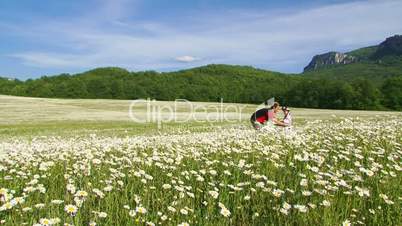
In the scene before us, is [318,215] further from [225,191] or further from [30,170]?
[30,170]

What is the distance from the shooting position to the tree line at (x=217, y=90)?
358 ft

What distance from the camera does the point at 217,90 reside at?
5664 inches

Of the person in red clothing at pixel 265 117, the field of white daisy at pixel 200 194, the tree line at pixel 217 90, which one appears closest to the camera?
the field of white daisy at pixel 200 194

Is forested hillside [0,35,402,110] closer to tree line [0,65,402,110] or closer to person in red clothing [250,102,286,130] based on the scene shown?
tree line [0,65,402,110]

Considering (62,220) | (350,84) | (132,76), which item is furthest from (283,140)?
(132,76)

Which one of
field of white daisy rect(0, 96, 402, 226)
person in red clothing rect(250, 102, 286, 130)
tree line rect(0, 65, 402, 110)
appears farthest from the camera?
tree line rect(0, 65, 402, 110)

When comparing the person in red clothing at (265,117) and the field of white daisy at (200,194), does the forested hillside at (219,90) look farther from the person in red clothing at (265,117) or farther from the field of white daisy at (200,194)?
the field of white daisy at (200,194)

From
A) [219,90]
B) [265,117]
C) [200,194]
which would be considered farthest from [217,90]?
Answer: [200,194]

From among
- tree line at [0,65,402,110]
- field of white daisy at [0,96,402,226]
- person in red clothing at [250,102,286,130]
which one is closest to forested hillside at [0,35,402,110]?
tree line at [0,65,402,110]

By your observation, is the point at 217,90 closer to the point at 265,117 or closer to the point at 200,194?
the point at 265,117

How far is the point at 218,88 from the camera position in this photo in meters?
147

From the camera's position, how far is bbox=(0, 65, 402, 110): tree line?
358 feet

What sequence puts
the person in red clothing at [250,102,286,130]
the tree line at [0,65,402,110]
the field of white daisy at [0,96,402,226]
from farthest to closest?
the tree line at [0,65,402,110] < the person in red clothing at [250,102,286,130] < the field of white daisy at [0,96,402,226]

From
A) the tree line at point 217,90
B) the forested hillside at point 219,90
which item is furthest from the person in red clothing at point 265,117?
the forested hillside at point 219,90
